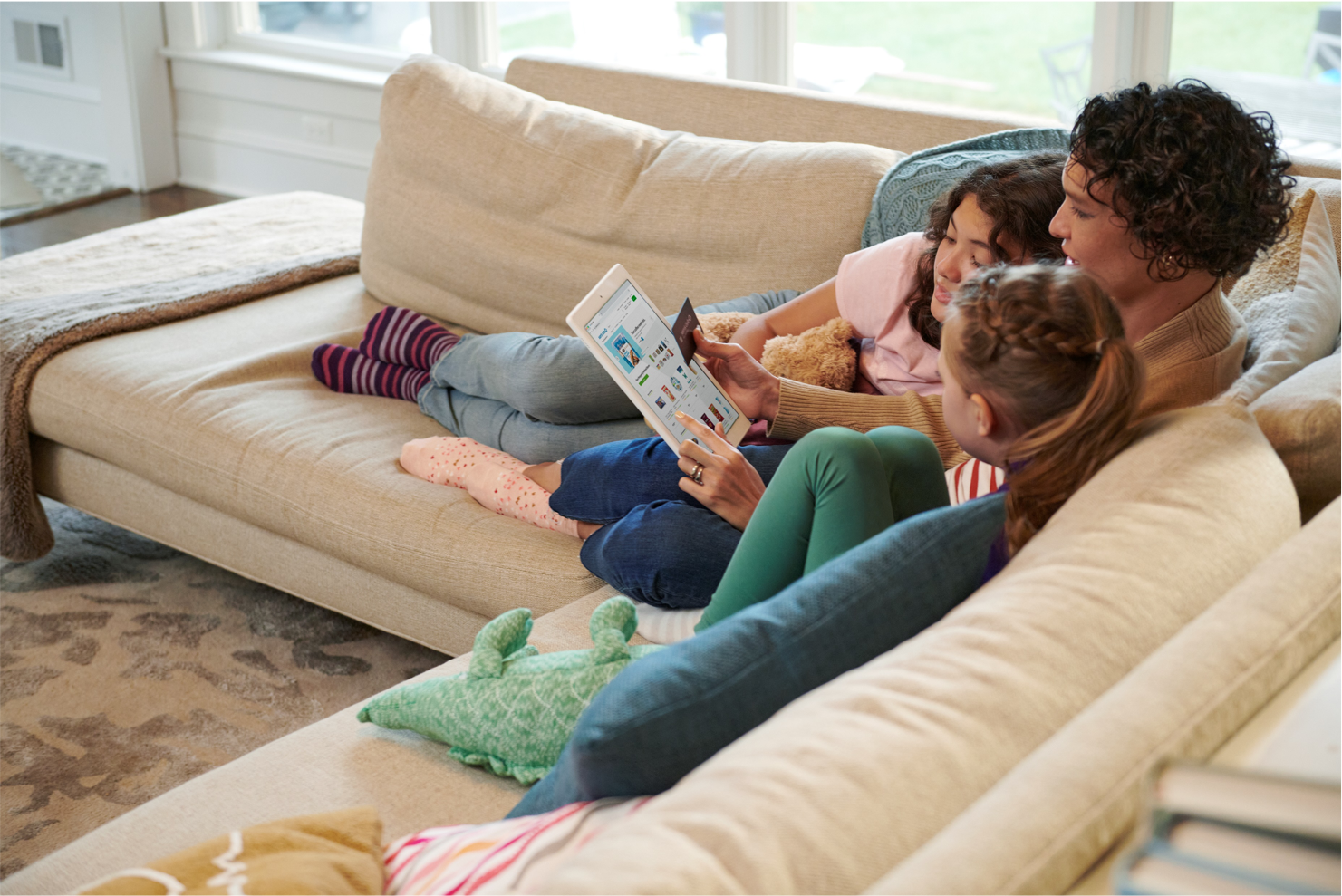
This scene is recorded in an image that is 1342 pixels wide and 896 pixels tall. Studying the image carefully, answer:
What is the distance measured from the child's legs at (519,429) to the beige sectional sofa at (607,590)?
0.07 metres

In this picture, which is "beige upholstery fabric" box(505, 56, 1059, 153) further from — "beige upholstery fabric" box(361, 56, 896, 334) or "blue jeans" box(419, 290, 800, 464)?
"blue jeans" box(419, 290, 800, 464)

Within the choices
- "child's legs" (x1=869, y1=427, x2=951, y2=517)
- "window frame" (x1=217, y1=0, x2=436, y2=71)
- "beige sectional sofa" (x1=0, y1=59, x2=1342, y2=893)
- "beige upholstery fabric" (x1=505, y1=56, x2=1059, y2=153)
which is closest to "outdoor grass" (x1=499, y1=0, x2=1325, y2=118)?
"beige upholstery fabric" (x1=505, y1=56, x2=1059, y2=153)

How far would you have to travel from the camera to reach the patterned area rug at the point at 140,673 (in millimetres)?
1714

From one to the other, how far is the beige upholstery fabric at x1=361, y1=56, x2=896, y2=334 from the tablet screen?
1.47 feet

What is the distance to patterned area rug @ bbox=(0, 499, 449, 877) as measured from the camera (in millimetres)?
1714

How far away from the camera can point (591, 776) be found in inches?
33.2

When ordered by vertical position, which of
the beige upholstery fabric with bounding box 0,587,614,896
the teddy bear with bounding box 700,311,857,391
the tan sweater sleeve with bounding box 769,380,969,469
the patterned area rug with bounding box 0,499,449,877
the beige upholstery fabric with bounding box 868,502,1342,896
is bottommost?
the patterned area rug with bounding box 0,499,449,877

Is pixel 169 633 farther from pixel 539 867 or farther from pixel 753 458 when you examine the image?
pixel 539 867

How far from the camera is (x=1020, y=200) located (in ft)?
5.25

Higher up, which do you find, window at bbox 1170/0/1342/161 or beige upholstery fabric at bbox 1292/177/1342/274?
window at bbox 1170/0/1342/161

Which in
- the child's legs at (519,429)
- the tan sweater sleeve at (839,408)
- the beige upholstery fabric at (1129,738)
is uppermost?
the beige upholstery fabric at (1129,738)

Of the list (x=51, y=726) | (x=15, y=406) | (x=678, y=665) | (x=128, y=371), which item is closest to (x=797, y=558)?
(x=678, y=665)

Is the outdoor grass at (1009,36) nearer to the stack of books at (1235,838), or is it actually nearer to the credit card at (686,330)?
the credit card at (686,330)

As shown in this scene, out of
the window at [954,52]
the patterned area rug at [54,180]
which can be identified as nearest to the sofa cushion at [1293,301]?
the window at [954,52]
